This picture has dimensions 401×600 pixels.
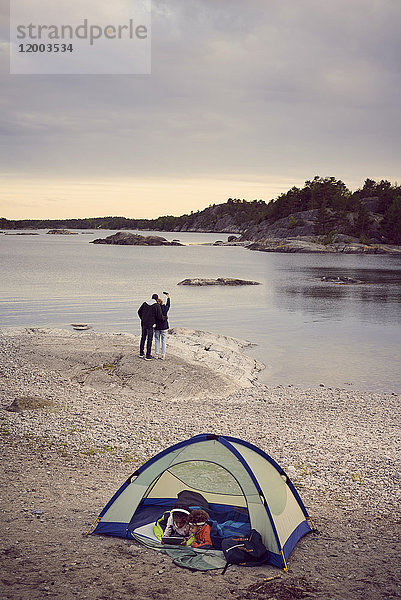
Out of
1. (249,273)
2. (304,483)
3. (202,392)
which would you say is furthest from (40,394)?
(249,273)

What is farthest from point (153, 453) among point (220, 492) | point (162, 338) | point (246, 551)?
point (162, 338)

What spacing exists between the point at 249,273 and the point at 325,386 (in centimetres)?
6727

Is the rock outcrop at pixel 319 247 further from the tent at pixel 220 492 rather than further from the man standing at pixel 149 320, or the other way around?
the tent at pixel 220 492

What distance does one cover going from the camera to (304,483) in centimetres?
1235

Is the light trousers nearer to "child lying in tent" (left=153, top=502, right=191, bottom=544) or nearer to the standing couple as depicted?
the standing couple

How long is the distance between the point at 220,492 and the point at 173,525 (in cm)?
164

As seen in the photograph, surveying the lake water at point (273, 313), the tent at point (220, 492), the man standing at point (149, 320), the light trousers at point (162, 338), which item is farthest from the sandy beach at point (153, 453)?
the lake water at point (273, 313)

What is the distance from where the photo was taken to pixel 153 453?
44.6ft

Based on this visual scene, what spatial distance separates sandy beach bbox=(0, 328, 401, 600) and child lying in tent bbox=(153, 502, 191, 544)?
0.48m

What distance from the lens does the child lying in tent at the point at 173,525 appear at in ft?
31.4

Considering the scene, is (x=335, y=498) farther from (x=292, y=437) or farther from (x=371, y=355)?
(x=371, y=355)

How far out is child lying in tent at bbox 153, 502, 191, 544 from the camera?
957 centimetres

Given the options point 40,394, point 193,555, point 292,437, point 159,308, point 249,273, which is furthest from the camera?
point 249,273

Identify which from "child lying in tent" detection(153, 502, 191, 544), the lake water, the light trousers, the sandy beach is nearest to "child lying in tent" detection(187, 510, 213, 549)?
"child lying in tent" detection(153, 502, 191, 544)
